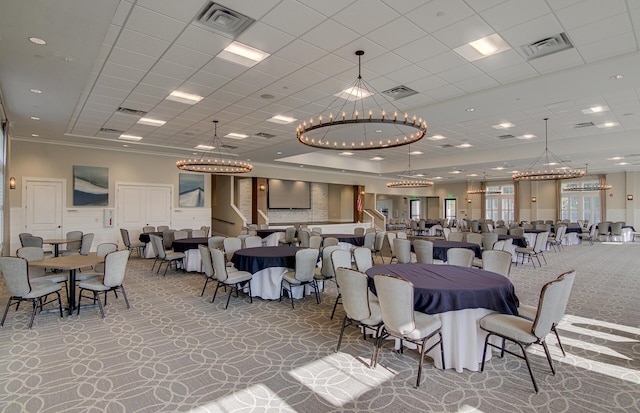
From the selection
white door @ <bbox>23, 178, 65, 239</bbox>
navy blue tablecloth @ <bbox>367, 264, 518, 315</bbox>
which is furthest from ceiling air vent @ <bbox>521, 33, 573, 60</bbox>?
white door @ <bbox>23, 178, 65, 239</bbox>

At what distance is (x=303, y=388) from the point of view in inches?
127

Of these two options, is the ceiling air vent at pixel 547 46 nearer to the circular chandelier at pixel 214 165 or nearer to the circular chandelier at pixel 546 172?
the circular chandelier at pixel 546 172

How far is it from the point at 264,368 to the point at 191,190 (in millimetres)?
11969

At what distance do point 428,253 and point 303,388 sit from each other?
4.93 meters

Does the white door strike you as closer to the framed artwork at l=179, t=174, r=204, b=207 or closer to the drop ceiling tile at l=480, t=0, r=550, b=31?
the framed artwork at l=179, t=174, r=204, b=207

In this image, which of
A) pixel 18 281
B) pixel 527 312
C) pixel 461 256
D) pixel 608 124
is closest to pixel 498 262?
pixel 461 256

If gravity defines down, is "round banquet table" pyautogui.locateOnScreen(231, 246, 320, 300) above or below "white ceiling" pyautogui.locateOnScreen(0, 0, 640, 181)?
below

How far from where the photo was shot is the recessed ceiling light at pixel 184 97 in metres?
7.02

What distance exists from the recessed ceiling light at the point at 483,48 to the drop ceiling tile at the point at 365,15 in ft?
4.74

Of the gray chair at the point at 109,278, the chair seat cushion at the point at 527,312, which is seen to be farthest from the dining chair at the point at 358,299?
the gray chair at the point at 109,278

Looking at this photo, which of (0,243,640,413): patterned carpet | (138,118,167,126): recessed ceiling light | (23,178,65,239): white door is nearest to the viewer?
(0,243,640,413): patterned carpet

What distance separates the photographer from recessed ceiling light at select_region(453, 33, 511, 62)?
15.9ft

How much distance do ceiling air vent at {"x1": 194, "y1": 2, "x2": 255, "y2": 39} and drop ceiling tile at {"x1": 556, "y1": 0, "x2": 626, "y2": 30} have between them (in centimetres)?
380

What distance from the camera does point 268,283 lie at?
247 inches
